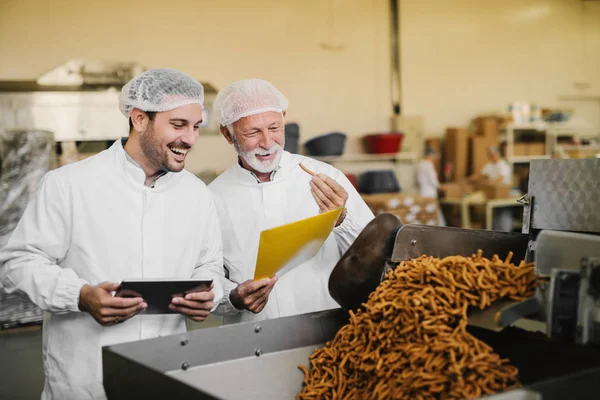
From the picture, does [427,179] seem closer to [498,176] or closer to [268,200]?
[498,176]

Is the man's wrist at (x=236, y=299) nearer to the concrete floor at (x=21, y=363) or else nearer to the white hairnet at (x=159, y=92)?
the white hairnet at (x=159, y=92)

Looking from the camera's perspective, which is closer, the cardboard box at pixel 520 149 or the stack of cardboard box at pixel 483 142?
the stack of cardboard box at pixel 483 142

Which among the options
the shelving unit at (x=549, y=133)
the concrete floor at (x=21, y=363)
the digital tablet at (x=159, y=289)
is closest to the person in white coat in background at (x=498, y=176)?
the shelving unit at (x=549, y=133)

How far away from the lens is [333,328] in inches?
69.1

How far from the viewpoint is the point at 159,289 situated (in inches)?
62.0

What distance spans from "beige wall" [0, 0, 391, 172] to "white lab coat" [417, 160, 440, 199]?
0.85 m

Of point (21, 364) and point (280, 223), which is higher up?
point (280, 223)

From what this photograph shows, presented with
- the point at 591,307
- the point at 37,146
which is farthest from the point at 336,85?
the point at 591,307

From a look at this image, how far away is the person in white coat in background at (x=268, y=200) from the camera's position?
2.23 m

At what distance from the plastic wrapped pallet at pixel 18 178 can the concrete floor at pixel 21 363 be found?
0.44 feet

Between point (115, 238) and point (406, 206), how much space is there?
17.7ft

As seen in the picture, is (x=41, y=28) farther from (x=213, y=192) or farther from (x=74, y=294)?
(x=74, y=294)

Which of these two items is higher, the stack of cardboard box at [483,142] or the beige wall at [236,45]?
the beige wall at [236,45]

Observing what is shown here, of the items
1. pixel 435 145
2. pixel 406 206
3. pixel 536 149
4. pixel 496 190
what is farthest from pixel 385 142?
pixel 536 149
